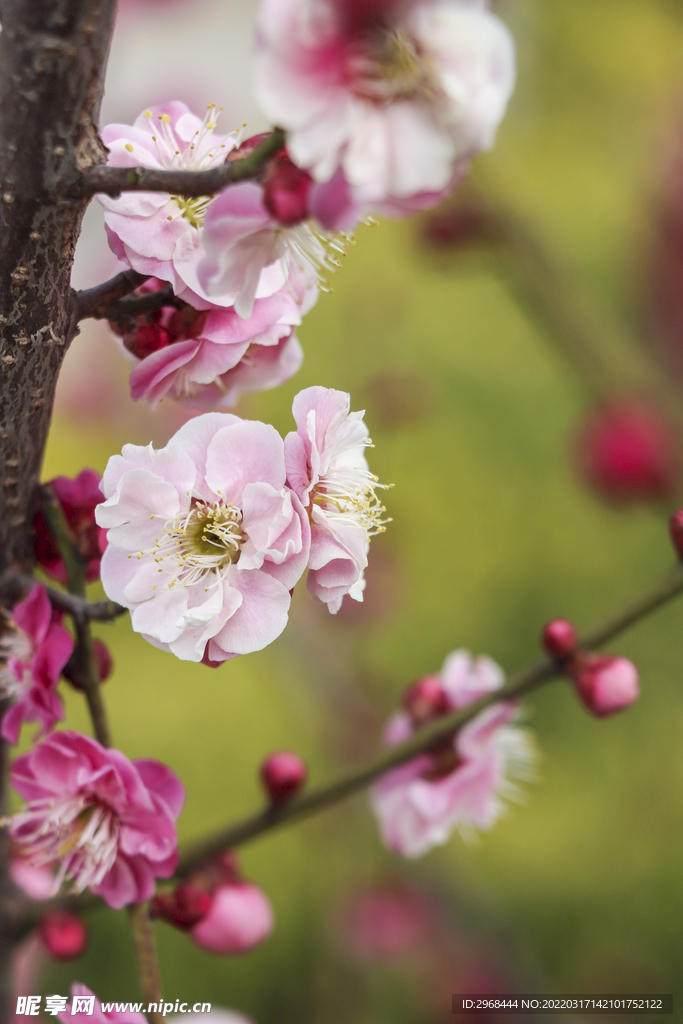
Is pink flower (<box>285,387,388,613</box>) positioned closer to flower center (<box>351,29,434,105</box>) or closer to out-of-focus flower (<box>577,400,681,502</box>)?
flower center (<box>351,29,434,105</box>)

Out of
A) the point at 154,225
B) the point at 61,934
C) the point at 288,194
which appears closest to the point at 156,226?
the point at 154,225

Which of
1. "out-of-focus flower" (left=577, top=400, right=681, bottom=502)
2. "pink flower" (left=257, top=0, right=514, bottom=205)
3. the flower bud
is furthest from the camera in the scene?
"out-of-focus flower" (left=577, top=400, right=681, bottom=502)

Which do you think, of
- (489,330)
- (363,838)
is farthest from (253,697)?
(489,330)

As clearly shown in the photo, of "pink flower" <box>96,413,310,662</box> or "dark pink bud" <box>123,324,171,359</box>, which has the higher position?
"dark pink bud" <box>123,324,171,359</box>

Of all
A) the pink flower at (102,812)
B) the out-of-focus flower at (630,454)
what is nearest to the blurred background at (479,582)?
the out-of-focus flower at (630,454)

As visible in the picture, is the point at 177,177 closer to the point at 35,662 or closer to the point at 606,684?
the point at 35,662

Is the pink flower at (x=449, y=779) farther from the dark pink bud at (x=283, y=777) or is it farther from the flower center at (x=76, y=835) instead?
the flower center at (x=76, y=835)

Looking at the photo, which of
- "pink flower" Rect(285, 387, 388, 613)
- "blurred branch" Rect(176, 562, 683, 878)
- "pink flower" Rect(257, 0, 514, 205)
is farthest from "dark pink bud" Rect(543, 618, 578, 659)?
"pink flower" Rect(257, 0, 514, 205)
